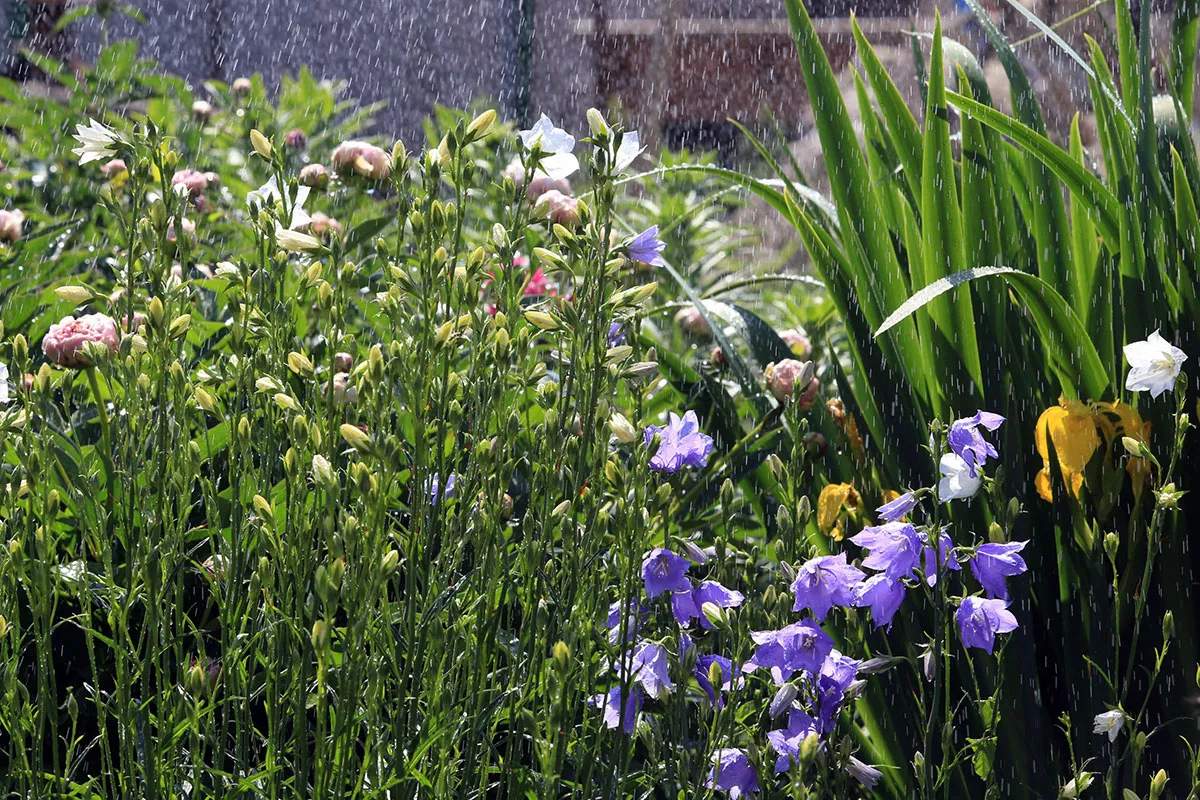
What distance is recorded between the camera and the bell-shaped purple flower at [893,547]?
1.15m

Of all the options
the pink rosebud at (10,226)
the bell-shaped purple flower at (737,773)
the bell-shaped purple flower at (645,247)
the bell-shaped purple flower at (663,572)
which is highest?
the pink rosebud at (10,226)

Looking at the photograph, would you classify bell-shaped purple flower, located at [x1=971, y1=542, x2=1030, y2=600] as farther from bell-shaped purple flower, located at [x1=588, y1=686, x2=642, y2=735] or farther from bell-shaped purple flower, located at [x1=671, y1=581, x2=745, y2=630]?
bell-shaped purple flower, located at [x1=588, y1=686, x2=642, y2=735]

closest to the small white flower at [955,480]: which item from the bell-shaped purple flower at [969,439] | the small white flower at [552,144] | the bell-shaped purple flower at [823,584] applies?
the bell-shaped purple flower at [969,439]

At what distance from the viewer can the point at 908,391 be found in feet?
5.35

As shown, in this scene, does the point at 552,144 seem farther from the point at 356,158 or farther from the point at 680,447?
the point at 356,158

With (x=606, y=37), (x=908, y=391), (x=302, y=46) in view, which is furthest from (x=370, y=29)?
(x=908, y=391)

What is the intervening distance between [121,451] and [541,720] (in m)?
0.49

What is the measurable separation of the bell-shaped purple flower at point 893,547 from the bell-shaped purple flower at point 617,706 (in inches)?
10.3

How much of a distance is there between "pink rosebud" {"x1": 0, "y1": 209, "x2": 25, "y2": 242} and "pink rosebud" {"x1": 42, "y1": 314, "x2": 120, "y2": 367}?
0.97m

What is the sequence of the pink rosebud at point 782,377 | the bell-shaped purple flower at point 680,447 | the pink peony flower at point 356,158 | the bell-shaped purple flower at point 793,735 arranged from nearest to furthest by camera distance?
the bell-shaped purple flower at point 793,735, the bell-shaped purple flower at point 680,447, the pink rosebud at point 782,377, the pink peony flower at point 356,158

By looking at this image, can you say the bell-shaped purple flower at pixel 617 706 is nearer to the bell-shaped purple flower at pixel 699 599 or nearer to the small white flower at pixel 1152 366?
the bell-shaped purple flower at pixel 699 599

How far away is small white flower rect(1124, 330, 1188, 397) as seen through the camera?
1.27 m

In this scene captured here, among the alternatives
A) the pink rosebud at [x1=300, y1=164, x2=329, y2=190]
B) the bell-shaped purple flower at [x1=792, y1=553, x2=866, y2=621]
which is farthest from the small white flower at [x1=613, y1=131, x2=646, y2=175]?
the pink rosebud at [x1=300, y1=164, x2=329, y2=190]

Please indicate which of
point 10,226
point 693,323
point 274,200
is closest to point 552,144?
point 274,200
